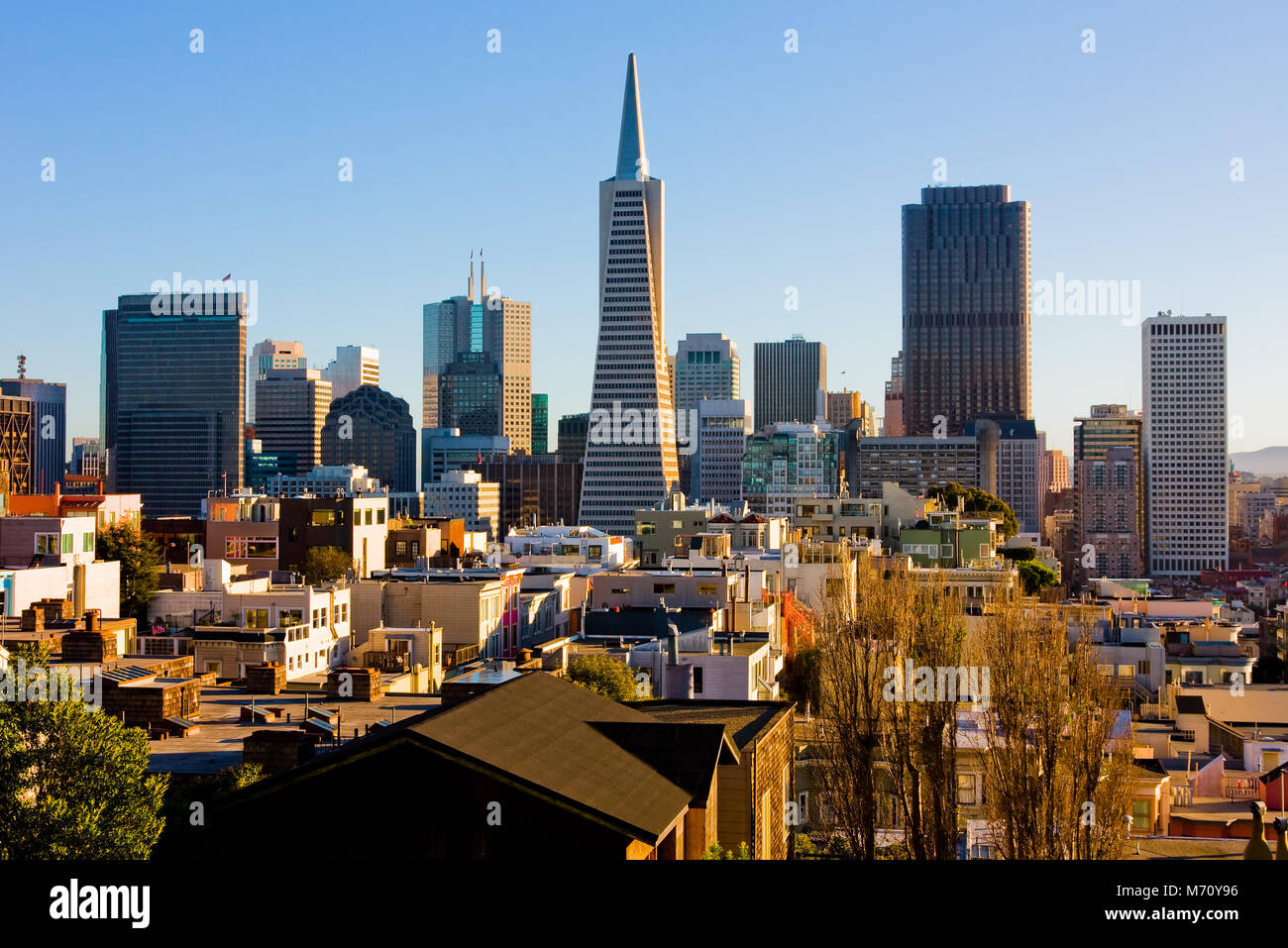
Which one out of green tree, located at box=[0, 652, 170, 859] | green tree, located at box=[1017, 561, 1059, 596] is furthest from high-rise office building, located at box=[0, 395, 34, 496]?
green tree, located at box=[0, 652, 170, 859]

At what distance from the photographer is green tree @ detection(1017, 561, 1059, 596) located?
8356 cm

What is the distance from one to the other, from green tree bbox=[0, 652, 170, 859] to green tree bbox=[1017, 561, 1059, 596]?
2706 inches

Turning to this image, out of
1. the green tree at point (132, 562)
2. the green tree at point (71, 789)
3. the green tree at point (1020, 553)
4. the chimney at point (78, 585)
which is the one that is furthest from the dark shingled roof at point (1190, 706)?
the green tree at point (1020, 553)

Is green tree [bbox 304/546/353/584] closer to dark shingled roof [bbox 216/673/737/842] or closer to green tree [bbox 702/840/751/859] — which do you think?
green tree [bbox 702/840/751/859]

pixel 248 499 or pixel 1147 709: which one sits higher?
pixel 248 499

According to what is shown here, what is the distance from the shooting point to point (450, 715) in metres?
14.7

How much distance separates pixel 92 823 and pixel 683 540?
274 ft

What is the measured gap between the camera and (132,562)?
5866 centimetres

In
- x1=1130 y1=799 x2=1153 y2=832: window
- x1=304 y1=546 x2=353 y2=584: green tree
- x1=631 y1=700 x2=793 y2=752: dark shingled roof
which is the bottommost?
x1=1130 y1=799 x2=1153 y2=832: window
